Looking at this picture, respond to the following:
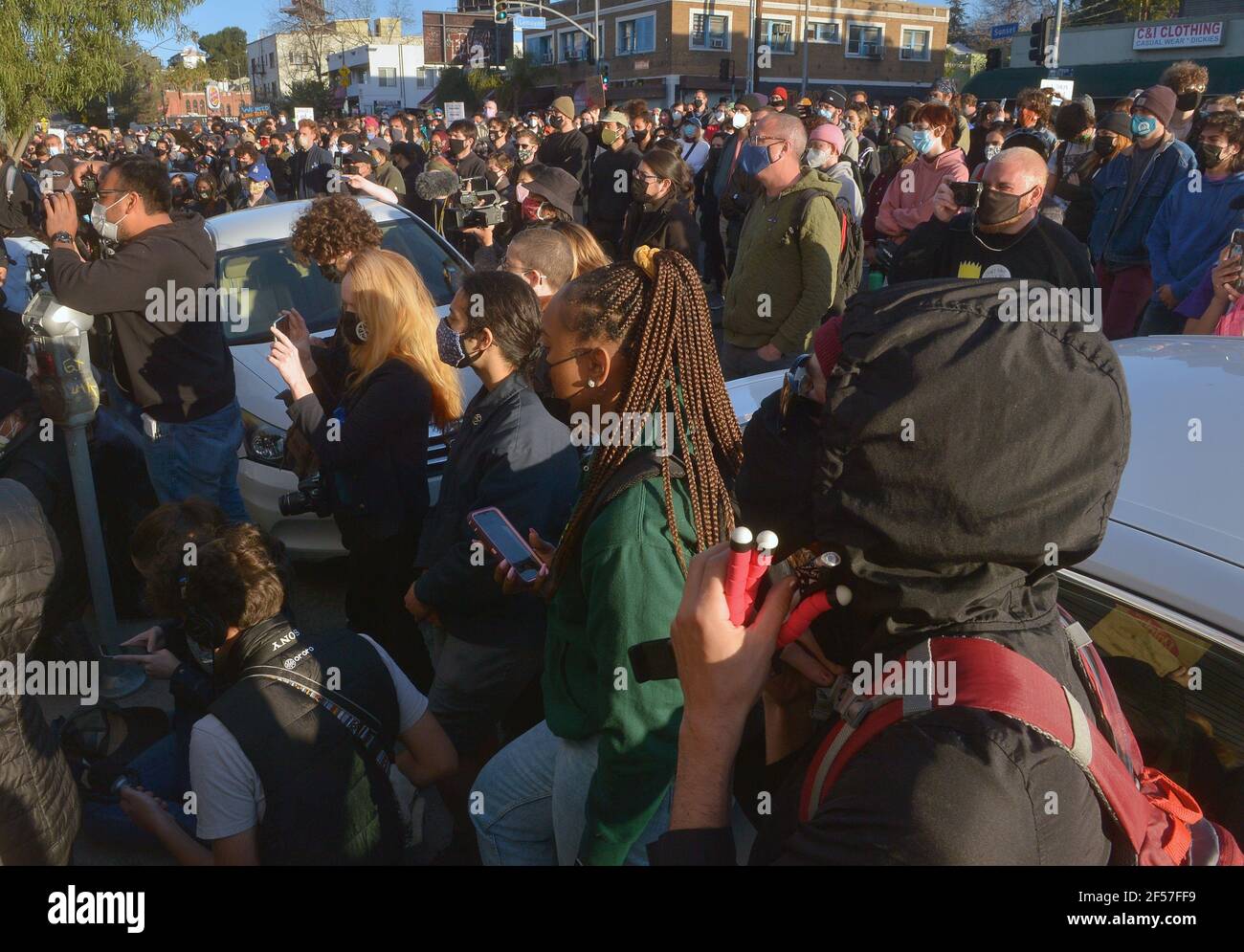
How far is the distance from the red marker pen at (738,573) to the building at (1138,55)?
122ft

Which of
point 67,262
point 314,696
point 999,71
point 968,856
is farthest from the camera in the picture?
point 999,71

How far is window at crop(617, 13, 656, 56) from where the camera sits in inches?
2142

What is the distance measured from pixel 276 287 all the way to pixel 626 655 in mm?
4974

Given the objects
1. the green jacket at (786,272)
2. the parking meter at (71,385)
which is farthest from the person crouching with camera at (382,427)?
the green jacket at (786,272)

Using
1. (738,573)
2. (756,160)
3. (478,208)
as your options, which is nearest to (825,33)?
(478,208)

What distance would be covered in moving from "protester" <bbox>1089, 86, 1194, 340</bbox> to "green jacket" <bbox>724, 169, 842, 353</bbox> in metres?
2.26

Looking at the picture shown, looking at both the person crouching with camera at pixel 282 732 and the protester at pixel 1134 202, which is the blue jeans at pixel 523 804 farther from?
the protester at pixel 1134 202

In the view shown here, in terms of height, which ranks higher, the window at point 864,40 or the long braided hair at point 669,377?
the window at point 864,40

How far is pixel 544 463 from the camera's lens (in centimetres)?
294

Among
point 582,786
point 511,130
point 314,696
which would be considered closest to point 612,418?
point 582,786

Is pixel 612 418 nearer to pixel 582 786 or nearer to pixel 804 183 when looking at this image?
pixel 582 786

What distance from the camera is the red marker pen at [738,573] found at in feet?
3.70

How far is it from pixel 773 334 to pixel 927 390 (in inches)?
168

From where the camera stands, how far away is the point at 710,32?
178 ft
